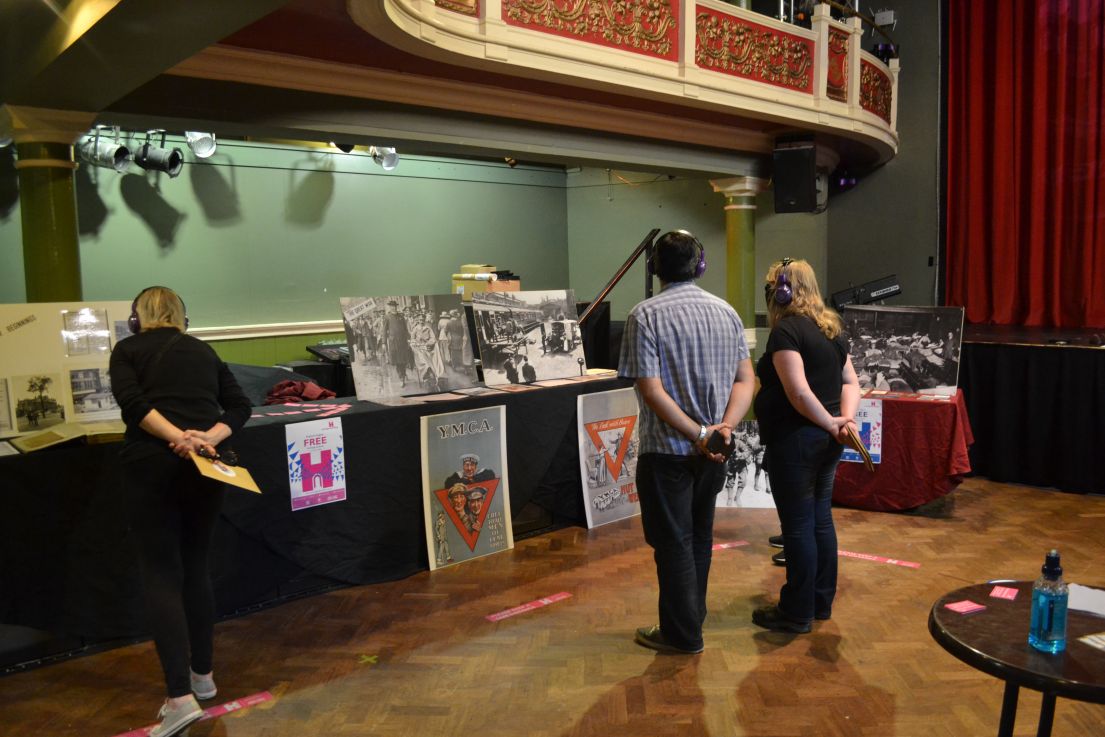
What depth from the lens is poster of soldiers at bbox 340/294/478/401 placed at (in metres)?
4.09

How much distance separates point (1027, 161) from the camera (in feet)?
25.8

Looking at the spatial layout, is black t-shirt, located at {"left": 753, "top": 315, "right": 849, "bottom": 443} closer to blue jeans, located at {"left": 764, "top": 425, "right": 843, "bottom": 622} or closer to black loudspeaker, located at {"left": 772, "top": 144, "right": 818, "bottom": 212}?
blue jeans, located at {"left": 764, "top": 425, "right": 843, "bottom": 622}

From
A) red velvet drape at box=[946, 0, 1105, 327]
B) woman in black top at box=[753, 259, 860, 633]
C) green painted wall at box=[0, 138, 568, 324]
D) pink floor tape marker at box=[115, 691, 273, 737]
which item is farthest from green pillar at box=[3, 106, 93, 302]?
red velvet drape at box=[946, 0, 1105, 327]

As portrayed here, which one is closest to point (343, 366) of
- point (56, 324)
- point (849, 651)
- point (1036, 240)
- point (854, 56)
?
point (56, 324)

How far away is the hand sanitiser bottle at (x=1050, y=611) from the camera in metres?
1.85

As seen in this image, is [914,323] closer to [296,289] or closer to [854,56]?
[854,56]

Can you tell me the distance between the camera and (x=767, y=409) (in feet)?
10.7

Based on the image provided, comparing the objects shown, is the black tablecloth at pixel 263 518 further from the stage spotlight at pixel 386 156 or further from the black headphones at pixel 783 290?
the stage spotlight at pixel 386 156

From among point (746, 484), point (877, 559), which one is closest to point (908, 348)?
point (746, 484)

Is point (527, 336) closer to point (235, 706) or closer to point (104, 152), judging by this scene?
point (235, 706)

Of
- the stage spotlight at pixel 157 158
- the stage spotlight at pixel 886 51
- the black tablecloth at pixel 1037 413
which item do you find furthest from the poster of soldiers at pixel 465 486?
the stage spotlight at pixel 886 51

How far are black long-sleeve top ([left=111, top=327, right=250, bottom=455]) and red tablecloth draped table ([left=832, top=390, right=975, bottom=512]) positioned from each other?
391 cm

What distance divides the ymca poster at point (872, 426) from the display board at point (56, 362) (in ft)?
13.1

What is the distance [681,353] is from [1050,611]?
1.38 metres
